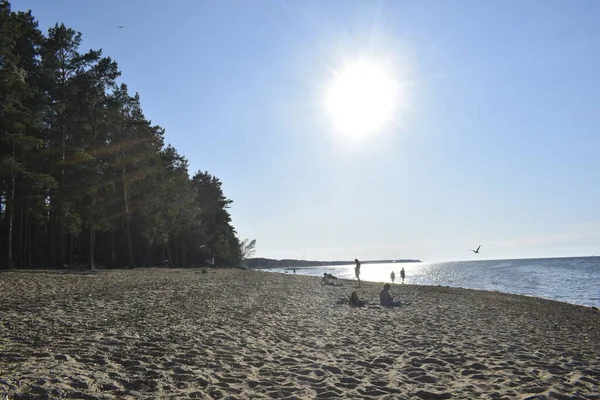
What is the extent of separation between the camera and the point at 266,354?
931 centimetres

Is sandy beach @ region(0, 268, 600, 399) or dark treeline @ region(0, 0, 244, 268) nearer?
sandy beach @ region(0, 268, 600, 399)

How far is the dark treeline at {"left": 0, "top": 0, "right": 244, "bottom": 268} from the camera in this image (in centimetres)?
2384

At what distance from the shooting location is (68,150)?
1135 inches

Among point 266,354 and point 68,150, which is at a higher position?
point 68,150

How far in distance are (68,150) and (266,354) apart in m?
25.9

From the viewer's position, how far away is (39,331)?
956 cm

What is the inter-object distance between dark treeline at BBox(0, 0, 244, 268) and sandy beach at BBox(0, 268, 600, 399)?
1296 cm

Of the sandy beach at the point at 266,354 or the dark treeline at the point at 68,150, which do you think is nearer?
the sandy beach at the point at 266,354

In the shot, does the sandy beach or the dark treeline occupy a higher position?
the dark treeline

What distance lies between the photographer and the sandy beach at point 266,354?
6.78m

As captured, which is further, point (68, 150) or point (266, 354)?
point (68, 150)

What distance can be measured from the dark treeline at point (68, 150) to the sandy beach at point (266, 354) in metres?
13.0

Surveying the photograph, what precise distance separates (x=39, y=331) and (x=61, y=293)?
830 centimetres

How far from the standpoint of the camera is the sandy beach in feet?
22.2
